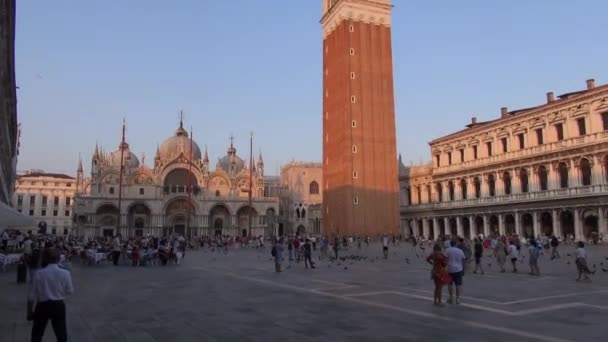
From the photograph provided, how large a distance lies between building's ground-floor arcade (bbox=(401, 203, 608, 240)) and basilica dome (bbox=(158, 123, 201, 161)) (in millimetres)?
30720

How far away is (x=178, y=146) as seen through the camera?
66062 millimetres

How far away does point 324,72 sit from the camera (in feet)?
182

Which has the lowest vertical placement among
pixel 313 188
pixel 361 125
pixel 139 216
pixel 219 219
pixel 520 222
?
pixel 520 222

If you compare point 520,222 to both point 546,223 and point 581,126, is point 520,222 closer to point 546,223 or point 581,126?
point 546,223

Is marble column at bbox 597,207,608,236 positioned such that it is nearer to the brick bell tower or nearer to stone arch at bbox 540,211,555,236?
stone arch at bbox 540,211,555,236

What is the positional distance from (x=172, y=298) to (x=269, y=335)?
4.83 meters

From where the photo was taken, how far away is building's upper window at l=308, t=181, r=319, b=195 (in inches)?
3201

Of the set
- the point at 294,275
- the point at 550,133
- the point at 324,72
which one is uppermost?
the point at 324,72

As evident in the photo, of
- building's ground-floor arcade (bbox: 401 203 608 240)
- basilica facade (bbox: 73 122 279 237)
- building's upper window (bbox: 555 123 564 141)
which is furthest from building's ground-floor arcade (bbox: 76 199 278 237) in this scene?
building's upper window (bbox: 555 123 564 141)

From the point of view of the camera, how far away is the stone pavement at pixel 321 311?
7.36m

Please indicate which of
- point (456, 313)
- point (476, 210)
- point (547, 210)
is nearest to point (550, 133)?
point (547, 210)

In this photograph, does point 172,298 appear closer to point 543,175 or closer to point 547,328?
point 547,328

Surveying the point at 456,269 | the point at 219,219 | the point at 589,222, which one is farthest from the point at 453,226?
the point at 456,269

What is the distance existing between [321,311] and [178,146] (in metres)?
59.5
